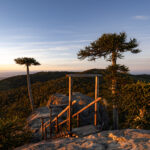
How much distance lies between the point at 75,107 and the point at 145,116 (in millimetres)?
6161

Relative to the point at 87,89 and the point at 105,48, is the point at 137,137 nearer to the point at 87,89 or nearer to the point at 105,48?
the point at 105,48

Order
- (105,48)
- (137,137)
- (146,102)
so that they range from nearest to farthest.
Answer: (137,137), (146,102), (105,48)

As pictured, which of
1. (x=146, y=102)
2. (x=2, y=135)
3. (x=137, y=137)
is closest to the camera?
(x=137, y=137)

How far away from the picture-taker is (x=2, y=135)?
6367mm

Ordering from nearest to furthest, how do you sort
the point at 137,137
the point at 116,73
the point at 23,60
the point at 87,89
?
the point at 137,137
the point at 116,73
the point at 23,60
the point at 87,89

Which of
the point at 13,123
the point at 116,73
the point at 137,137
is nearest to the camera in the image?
the point at 137,137

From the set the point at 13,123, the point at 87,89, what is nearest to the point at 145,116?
the point at 13,123

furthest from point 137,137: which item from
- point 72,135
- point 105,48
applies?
point 105,48

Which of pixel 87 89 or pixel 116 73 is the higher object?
pixel 116 73

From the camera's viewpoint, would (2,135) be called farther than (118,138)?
Yes

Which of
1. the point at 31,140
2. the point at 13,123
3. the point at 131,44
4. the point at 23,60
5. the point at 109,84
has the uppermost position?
the point at 131,44

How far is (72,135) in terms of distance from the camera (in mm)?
6492

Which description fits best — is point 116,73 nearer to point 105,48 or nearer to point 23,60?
point 105,48

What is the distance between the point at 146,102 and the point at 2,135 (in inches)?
351
